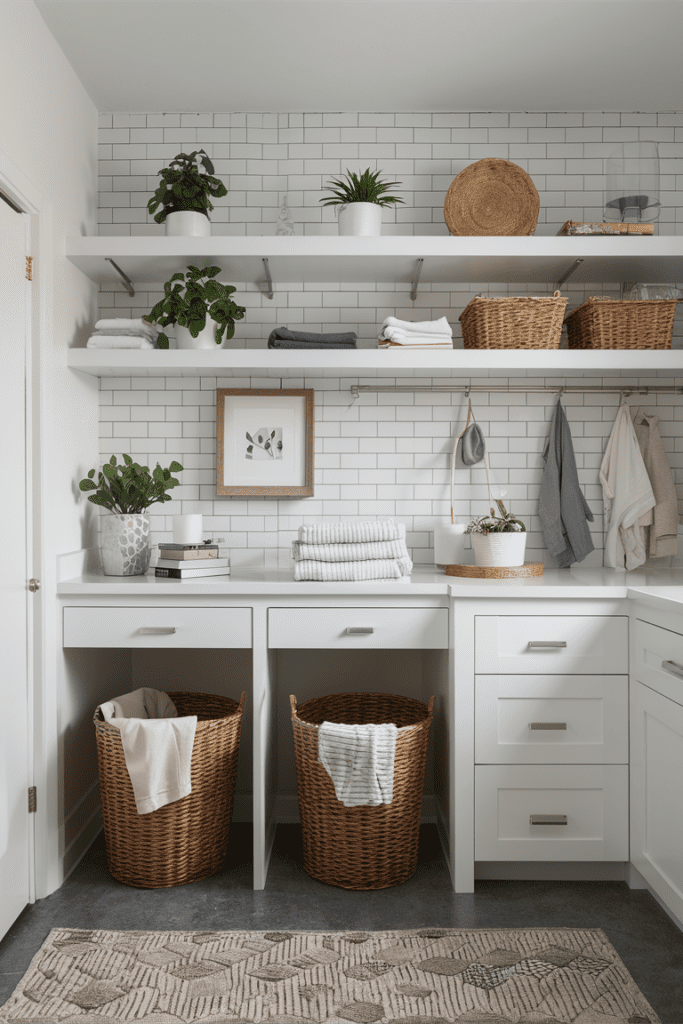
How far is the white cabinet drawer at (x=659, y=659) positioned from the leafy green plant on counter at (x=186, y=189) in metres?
2.04

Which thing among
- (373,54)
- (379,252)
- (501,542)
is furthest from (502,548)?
(373,54)

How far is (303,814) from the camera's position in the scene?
2322 millimetres

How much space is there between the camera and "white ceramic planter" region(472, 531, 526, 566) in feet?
8.13

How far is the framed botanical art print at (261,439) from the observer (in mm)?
2809

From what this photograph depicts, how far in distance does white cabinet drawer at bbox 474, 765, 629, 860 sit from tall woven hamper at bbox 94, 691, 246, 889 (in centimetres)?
81

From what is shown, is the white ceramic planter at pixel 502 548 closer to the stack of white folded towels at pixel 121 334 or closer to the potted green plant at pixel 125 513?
the potted green plant at pixel 125 513

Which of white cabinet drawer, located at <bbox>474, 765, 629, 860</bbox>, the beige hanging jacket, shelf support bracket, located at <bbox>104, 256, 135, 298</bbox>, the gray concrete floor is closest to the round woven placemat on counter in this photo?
the beige hanging jacket

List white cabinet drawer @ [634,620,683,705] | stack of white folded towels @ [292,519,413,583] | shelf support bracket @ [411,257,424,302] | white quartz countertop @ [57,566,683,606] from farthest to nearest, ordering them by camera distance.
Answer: shelf support bracket @ [411,257,424,302] < stack of white folded towels @ [292,519,413,583] < white quartz countertop @ [57,566,683,606] < white cabinet drawer @ [634,620,683,705]

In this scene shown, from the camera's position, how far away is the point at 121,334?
99.7 inches

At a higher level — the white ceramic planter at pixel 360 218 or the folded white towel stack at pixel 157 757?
the white ceramic planter at pixel 360 218

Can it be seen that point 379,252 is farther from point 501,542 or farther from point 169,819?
point 169,819

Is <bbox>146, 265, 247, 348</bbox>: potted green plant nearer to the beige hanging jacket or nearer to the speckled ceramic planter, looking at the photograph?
the speckled ceramic planter

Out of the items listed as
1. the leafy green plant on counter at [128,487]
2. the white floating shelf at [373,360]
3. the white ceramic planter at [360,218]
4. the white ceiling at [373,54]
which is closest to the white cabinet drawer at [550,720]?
the white floating shelf at [373,360]

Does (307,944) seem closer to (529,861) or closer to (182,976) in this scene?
(182,976)
